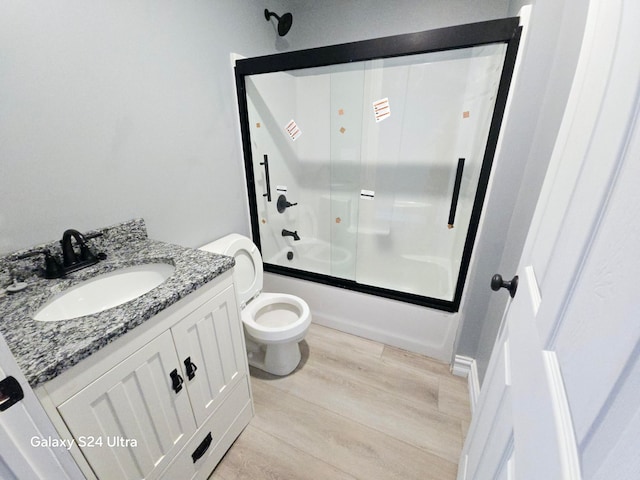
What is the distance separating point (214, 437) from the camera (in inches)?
44.2

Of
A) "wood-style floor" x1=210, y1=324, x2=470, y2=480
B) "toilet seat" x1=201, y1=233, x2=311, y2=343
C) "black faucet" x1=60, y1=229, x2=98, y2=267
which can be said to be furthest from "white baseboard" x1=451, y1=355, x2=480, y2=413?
"black faucet" x1=60, y1=229, x2=98, y2=267

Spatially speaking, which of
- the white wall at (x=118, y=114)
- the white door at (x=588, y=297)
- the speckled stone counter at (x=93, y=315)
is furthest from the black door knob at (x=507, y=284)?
the white wall at (x=118, y=114)

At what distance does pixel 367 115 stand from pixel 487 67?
0.77 metres

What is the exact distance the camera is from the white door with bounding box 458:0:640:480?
0.27 metres

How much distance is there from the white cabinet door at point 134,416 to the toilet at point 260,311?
0.58 metres

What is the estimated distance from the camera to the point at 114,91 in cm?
110

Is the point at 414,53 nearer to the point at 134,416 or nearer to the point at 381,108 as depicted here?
the point at 381,108

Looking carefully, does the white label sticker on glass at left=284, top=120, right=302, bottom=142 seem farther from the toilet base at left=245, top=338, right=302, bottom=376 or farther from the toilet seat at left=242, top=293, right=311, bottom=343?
the toilet base at left=245, top=338, right=302, bottom=376

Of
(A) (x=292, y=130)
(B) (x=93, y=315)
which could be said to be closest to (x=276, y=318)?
(B) (x=93, y=315)

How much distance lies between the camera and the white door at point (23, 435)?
390 millimetres

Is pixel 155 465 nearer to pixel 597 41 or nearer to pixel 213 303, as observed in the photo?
pixel 213 303

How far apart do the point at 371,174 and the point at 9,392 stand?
83.6 inches

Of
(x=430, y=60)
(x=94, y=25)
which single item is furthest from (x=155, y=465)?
(x=430, y=60)

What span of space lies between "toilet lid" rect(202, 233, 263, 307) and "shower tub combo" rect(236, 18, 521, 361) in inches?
14.3
